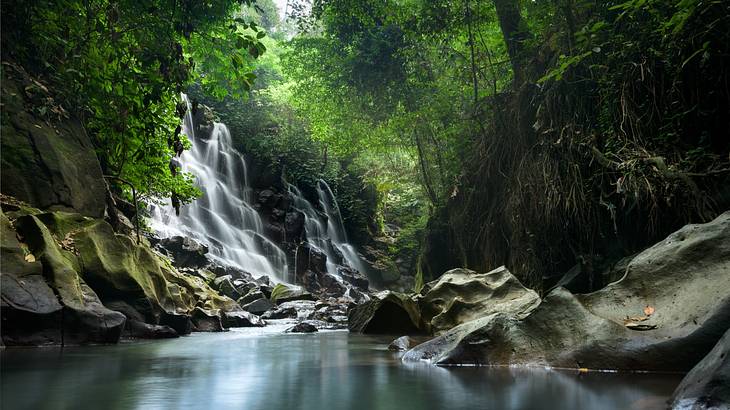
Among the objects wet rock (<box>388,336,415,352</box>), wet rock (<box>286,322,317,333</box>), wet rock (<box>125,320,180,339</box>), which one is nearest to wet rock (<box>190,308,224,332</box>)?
wet rock (<box>286,322,317,333</box>)

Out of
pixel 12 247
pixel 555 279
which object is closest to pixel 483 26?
pixel 555 279

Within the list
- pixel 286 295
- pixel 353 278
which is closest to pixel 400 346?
pixel 286 295

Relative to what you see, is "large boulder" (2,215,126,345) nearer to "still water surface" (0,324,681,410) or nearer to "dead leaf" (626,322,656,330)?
"still water surface" (0,324,681,410)

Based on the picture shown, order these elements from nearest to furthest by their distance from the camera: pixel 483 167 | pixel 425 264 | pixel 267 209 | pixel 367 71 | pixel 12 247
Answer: pixel 12 247
pixel 483 167
pixel 425 264
pixel 367 71
pixel 267 209

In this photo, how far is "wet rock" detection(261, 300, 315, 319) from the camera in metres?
11.0

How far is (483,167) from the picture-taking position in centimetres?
924

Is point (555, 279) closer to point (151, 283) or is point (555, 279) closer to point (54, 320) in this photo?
point (151, 283)

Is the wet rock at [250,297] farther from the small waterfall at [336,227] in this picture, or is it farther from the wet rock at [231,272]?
the small waterfall at [336,227]

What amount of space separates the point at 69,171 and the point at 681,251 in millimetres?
6660

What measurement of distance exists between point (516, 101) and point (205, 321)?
586 centimetres

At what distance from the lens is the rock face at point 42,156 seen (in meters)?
6.33

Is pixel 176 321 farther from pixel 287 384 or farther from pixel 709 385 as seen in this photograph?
pixel 709 385

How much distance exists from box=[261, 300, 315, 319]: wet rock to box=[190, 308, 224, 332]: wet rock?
7.65 ft

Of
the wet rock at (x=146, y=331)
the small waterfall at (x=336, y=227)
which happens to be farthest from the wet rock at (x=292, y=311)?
the small waterfall at (x=336, y=227)
